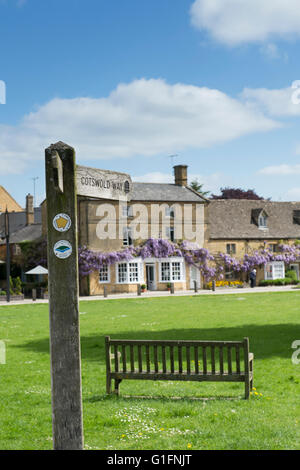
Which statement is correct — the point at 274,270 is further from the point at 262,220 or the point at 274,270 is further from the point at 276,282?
the point at 262,220

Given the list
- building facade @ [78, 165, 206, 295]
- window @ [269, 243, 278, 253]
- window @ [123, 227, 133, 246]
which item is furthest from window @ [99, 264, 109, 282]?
window @ [269, 243, 278, 253]

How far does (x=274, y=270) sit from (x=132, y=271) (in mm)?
14044

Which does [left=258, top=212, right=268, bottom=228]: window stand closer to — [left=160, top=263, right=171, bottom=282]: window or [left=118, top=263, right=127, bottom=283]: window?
[left=160, top=263, right=171, bottom=282]: window

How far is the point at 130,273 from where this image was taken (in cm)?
4488

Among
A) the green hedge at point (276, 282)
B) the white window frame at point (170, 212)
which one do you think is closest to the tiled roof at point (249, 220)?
the white window frame at point (170, 212)

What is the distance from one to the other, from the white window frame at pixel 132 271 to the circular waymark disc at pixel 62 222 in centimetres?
3910

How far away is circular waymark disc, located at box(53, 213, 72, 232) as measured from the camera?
5414 mm

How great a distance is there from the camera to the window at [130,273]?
1756 inches

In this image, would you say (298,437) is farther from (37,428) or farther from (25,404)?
(25,404)

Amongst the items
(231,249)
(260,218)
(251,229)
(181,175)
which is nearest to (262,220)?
(260,218)

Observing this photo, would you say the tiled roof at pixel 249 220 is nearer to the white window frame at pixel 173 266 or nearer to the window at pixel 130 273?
the white window frame at pixel 173 266

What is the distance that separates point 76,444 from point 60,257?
70.9 inches

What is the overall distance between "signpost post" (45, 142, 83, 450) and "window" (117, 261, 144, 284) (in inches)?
1541
